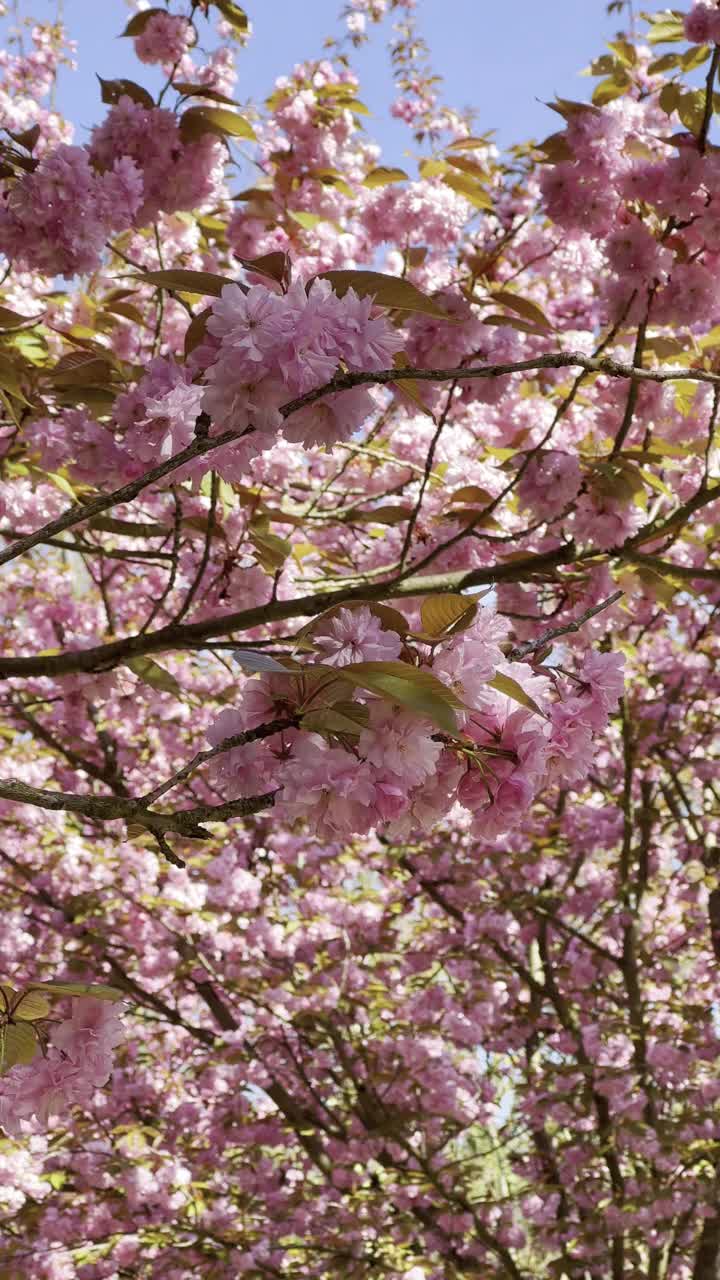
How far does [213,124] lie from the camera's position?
95.6 inches

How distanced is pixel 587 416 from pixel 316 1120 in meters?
3.36

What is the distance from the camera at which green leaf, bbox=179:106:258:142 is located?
2398 millimetres

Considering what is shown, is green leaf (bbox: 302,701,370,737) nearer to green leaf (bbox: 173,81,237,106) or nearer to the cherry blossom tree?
the cherry blossom tree

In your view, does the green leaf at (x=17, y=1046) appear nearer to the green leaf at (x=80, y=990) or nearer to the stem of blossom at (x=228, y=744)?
the green leaf at (x=80, y=990)

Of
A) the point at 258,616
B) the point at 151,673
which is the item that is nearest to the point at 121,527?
the point at 151,673

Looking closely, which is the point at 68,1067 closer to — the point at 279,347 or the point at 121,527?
the point at 279,347

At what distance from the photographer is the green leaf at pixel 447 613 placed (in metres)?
1.06

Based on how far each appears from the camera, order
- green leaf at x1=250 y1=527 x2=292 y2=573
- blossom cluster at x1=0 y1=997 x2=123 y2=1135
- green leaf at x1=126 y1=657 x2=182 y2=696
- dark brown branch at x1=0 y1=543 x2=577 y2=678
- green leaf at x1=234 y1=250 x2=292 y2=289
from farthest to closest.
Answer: green leaf at x1=126 y1=657 x2=182 y2=696, green leaf at x1=250 y1=527 x2=292 y2=573, dark brown branch at x1=0 y1=543 x2=577 y2=678, blossom cluster at x1=0 y1=997 x2=123 y2=1135, green leaf at x1=234 y1=250 x2=292 y2=289

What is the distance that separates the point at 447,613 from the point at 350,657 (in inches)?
4.4

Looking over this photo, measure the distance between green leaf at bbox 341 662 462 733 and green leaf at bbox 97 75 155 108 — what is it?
2003 millimetres

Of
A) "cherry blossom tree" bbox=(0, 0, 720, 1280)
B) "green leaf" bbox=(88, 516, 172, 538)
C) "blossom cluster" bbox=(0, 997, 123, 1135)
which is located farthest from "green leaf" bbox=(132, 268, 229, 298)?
"green leaf" bbox=(88, 516, 172, 538)

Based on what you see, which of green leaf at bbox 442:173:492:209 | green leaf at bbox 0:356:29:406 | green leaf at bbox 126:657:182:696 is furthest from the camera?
green leaf at bbox 442:173:492:209

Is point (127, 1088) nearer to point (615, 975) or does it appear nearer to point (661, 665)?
point (615, 975)

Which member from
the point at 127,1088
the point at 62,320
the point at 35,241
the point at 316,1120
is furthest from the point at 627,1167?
the point at 35,241
